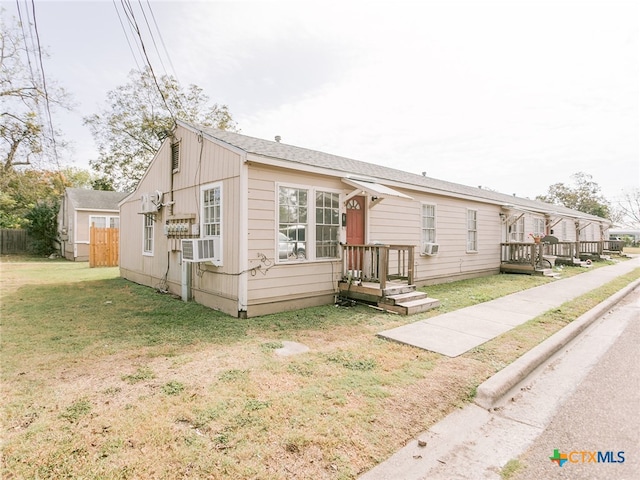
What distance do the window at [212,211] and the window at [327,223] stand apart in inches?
80.1

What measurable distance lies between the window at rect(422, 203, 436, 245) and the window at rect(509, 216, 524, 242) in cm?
611

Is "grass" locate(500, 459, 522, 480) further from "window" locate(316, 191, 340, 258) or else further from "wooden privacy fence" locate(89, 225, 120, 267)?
"wooden privacy fence" locate(89, 225, 120, 267)

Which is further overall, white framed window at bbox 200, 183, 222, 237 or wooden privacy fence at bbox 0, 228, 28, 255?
wooden privacy fence at bbox 0, 228, 28, 255

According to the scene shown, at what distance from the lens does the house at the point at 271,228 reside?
630 centimetres

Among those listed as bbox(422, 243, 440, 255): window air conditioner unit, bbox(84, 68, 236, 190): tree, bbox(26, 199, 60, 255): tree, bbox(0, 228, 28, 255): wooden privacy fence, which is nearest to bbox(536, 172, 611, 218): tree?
bbox(422, 243, 440, 255): window air conditioner unit

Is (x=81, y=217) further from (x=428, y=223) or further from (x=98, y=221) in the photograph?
(x=428, y=223)

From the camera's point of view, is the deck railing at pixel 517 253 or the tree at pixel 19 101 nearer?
the deck railing at pixel 517 253

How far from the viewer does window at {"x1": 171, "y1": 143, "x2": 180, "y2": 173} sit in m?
8.48

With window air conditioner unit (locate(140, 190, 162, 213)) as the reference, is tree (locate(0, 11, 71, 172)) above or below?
above

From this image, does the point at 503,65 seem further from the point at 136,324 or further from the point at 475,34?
the point at 136,324

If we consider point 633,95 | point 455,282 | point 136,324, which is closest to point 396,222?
point 455,282

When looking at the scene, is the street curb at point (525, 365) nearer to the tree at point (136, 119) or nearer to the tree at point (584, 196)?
the tree at point (136, 119)

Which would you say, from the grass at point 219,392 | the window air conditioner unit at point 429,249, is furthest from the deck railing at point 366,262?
the window air conditioner unit at point 429,249

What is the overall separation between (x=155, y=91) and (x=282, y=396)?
984 inches
